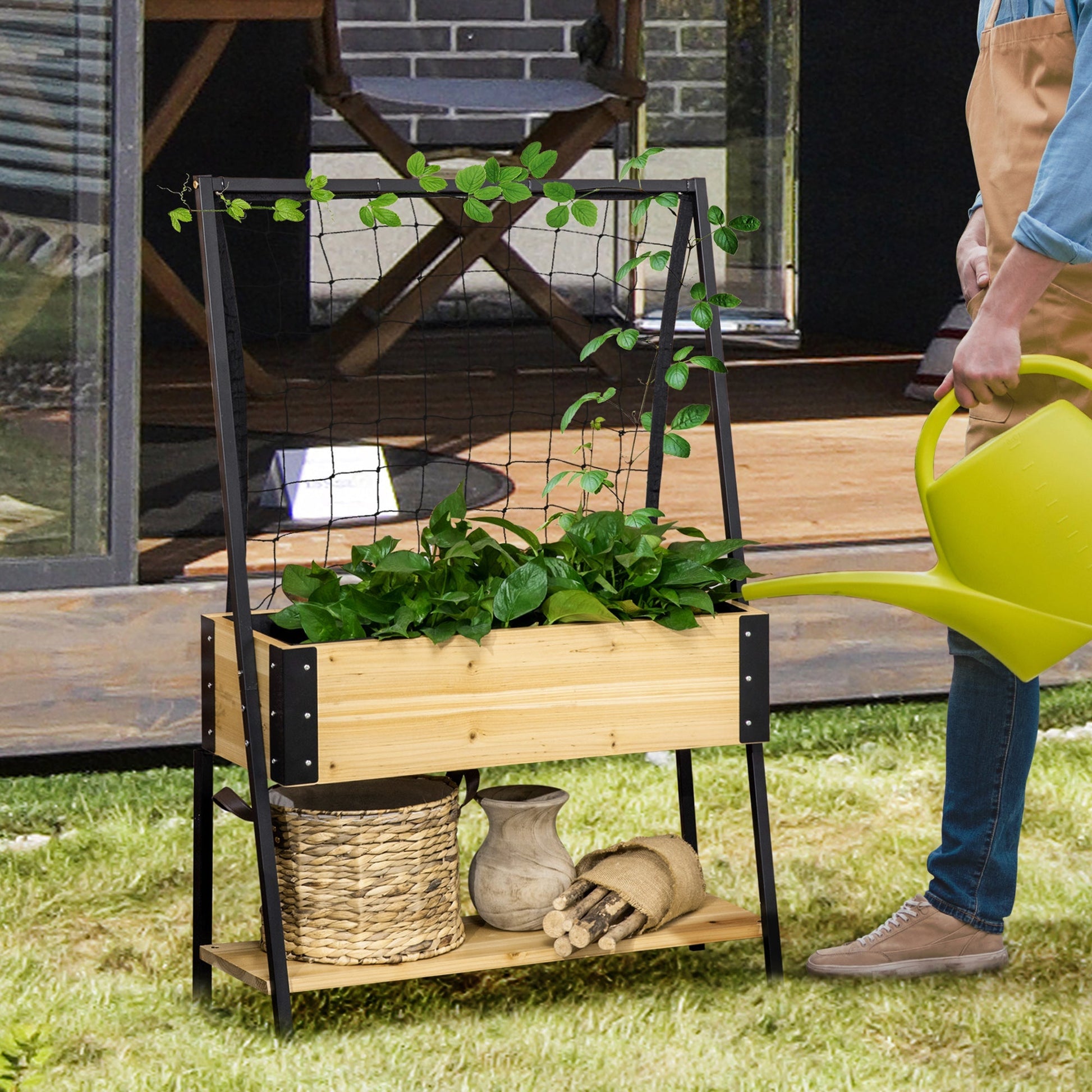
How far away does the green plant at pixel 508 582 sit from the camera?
176 centimetres

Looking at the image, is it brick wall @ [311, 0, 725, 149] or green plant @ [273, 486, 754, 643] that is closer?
green plant @ [273, 486, 754, 643]

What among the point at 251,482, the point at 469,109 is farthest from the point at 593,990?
the point at 469,109

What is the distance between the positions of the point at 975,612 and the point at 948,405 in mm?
204

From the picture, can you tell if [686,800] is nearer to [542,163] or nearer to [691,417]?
[691,417]

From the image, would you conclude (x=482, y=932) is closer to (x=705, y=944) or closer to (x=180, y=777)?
(x=705, y=944)

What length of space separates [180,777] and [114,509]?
421 mm

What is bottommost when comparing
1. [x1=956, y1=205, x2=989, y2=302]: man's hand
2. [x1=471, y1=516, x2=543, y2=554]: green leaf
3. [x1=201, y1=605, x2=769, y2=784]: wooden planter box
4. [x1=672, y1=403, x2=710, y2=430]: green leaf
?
[x1=201, y1=605, x2=769, y2=784]: wooden planter box

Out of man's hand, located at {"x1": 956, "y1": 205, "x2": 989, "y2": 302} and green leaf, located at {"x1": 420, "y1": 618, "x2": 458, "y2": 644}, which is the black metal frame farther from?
man's hand, located at {"x1": 956, "y1": 205, "x2": 989, "y2": 302}

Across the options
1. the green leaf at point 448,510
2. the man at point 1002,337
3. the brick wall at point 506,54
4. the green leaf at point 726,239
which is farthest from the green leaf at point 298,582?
the brick wall at point 506,54

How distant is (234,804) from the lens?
73.6 inches

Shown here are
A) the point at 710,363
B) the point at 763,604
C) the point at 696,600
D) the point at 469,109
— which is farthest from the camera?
the point at 469,109

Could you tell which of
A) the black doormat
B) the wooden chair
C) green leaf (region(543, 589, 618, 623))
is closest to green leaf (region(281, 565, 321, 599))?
green leaf (region(543, 589, 618, 623))

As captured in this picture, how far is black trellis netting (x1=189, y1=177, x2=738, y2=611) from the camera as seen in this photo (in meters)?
1.96

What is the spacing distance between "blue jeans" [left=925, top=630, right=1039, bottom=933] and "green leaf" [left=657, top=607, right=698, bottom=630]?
12.9 inches
